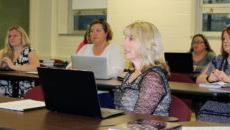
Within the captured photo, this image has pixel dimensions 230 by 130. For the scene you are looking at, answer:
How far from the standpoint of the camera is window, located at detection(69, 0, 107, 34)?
7.79 m

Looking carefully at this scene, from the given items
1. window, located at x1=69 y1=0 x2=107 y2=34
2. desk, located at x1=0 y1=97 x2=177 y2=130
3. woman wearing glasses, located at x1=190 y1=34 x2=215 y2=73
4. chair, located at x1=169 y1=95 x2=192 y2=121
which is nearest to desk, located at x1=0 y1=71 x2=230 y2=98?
chair, located at x1=169 y1=95 x2=192 y2=121

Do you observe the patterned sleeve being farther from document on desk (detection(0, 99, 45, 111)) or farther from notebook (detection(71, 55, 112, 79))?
notebook (detection(71, 55, 112, 79))

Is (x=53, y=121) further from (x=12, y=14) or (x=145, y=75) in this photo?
(x=12, y=14)

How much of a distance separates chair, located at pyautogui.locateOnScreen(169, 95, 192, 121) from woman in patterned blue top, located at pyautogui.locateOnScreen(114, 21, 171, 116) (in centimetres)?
6

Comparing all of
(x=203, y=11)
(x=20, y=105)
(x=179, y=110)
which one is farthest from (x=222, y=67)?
(x=203, y=11)

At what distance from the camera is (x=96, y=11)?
788cm

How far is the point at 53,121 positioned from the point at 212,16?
4878 mm

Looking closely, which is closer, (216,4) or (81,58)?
(81,58)

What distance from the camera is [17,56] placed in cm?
537

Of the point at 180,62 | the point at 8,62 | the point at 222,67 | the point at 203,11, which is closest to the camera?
the point at 222,67

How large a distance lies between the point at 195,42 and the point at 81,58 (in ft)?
8.20

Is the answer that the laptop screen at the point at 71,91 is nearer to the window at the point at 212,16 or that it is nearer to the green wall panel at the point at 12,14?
the window at the point at 212,16

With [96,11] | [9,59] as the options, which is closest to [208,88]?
[9,59]

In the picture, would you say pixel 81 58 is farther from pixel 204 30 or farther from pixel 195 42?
pixel 204 30
